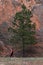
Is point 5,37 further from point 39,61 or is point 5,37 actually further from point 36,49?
point 39,61

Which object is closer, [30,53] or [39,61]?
[39,61]

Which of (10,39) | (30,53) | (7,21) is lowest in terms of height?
(30,53)

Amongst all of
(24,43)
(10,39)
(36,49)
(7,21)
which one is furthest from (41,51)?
(7,21)

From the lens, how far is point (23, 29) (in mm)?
6863

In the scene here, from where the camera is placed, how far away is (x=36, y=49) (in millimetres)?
6938

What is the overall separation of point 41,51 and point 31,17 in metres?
1.23

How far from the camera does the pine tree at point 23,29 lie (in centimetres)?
687

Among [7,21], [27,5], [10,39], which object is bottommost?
[10,39]

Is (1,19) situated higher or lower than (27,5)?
lower

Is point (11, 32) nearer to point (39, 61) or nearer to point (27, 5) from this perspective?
point (27, 5)

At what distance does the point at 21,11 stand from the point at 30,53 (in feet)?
4.88

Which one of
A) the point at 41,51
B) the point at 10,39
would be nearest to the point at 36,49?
the point at 41,51

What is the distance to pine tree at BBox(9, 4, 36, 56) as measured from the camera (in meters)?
6.87

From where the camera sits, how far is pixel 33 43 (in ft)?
22.7
